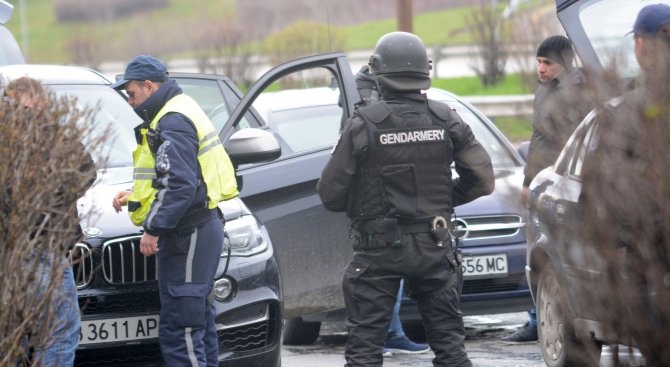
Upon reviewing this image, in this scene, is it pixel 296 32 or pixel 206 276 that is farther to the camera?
pixel 296 32

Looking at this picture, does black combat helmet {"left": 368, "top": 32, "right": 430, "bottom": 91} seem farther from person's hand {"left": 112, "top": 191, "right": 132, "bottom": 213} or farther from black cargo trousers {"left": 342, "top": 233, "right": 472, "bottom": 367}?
person's hand {"left": 112, "top": 191, "right": 132, "bottom": 213}

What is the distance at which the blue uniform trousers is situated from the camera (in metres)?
5.42

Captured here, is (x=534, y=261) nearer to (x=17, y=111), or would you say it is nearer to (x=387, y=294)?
(x=387, y=294)

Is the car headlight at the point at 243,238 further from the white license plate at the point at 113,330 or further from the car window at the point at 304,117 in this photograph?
the car window at the point at 304,117

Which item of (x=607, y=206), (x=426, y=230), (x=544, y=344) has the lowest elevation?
(x=544, y=344)

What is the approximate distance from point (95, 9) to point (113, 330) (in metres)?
54.2

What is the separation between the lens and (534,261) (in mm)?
6473

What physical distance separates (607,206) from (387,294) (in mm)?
2447

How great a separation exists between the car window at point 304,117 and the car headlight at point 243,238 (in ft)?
4.32

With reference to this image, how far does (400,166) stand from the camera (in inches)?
206

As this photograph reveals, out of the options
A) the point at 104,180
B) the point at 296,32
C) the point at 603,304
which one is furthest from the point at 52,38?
the point at 603,304

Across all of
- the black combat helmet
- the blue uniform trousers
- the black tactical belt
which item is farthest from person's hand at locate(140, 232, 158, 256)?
the black combat helmet

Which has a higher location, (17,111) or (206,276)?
(17,111)

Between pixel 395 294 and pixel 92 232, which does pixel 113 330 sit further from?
pixel 395 294
